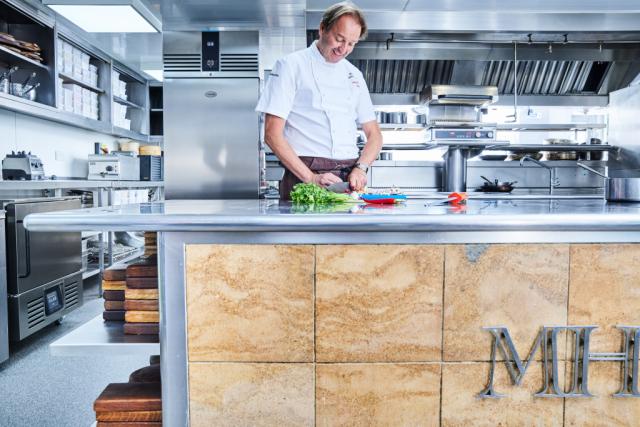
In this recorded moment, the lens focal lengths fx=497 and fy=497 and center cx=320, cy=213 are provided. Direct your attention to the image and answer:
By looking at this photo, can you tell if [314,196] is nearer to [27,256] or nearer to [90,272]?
[27,256]

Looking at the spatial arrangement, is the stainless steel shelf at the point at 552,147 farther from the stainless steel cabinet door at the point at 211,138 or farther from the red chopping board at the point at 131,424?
the red chopping board at the point at 131,424

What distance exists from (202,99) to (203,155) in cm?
42

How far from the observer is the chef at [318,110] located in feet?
7.58

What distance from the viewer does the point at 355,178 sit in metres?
2.26

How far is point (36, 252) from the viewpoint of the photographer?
3.36m

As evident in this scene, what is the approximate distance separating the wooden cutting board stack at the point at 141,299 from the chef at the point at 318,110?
99 centimetres

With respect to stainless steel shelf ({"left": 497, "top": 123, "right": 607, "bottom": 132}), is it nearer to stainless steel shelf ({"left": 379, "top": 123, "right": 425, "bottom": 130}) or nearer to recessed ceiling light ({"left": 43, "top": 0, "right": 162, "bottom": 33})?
stainless steel shelf ({"left": 379, "top": 123, "right": 425, "bottom": 130})

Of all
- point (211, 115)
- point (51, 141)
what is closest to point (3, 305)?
point (211, 115)

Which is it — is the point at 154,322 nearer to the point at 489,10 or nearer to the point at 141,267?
the point at 141,267

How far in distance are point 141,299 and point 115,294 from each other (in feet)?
0.56

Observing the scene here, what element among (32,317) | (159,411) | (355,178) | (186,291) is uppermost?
(355,178)

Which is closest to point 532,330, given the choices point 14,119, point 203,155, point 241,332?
point 241,332

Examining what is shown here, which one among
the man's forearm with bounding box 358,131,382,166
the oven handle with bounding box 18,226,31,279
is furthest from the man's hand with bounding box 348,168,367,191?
the oven handle with bounding box 18,226,31,279

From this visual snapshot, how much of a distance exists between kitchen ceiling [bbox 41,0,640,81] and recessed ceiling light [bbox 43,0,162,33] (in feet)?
0.42
